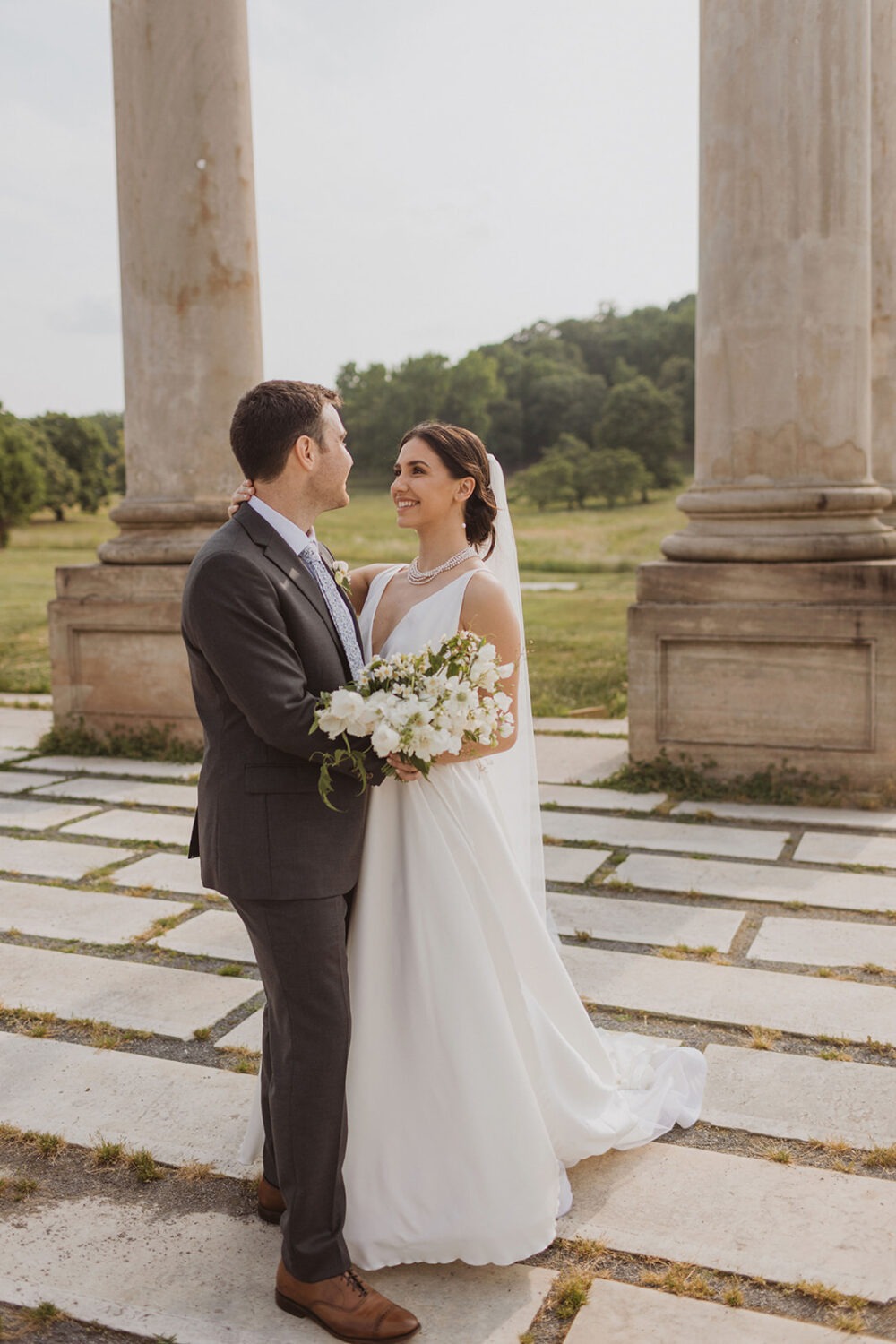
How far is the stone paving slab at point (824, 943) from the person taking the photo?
5.29 metres

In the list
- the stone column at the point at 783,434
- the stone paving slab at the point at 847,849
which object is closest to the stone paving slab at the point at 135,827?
the stone column at the point at 783,434

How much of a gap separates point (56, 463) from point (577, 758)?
2438 inches

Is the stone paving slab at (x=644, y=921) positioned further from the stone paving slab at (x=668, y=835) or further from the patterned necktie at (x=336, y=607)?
the patterned necktie at (x=336, y=607)

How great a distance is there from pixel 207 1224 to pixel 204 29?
836 centimetres

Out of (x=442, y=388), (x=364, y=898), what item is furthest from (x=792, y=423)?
(x=442, y=388)

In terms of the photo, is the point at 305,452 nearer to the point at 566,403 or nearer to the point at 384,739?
the point at 384,739

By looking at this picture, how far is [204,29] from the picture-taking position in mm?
8828

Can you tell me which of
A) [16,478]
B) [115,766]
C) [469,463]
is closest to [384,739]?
[469,463]

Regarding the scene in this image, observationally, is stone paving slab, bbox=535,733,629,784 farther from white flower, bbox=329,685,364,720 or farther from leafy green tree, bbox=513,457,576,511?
leafy green tree, bbox=513,457,576,511

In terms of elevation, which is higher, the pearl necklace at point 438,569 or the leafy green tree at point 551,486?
the leafy green tree at point 551,486

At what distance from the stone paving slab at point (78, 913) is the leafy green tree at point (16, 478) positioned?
5571 cm

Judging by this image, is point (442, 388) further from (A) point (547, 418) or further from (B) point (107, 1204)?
(B) point (107, 1204)

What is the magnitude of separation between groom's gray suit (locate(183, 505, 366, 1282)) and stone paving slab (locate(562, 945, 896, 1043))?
2127mm

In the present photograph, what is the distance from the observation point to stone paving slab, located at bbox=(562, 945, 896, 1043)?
465cm
